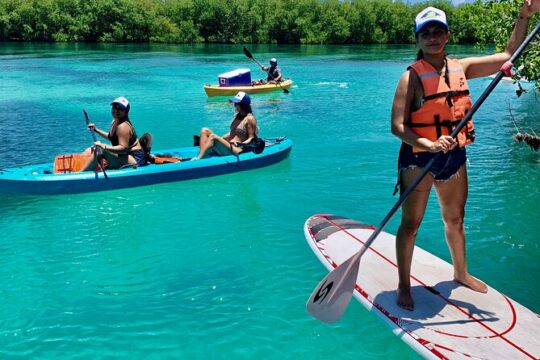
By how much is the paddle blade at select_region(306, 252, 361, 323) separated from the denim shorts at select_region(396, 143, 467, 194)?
0.78 m

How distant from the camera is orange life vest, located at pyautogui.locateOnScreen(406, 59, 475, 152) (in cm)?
362

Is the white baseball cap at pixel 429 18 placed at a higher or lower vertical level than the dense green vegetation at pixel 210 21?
lower

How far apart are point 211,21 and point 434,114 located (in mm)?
65668

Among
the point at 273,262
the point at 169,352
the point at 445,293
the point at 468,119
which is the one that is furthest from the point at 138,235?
the point at 468,119

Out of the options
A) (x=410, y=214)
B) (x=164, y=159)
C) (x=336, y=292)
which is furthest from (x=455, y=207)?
(x=164, y=159)

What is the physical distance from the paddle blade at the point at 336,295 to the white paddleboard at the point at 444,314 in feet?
0.95

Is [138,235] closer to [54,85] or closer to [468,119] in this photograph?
[468,119]

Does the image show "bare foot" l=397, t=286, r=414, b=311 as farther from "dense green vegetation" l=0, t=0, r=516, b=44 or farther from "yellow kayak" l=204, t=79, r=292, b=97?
"dense green vegetation" l=0, t=0, r=516, b=44

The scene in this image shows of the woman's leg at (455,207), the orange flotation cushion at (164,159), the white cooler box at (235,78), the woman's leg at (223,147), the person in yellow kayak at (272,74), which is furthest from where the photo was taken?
the person in yellow kayak at (272,74)

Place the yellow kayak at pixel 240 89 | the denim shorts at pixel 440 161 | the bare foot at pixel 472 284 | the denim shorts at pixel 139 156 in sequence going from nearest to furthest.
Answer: the denim shorts at pixel 440 161 < the bare foot at pixel 472 284 < the denim shorts at pixel 139 156 < the yellow kayak at pixel 240 89

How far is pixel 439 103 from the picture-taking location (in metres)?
3.64

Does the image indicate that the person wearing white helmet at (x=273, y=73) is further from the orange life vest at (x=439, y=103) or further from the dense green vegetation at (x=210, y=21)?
the dense green vegetation at (x=210, y=21)

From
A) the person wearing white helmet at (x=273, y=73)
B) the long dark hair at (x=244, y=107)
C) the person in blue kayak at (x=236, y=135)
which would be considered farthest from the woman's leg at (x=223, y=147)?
the person wearing white helmet at (x=273, y=73)

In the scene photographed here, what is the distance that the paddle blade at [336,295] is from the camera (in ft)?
13.1
